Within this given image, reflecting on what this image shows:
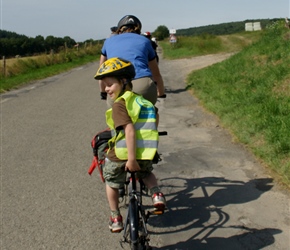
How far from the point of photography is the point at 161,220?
406 cm

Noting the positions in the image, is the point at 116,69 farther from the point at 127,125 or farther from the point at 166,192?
the point at 166,192

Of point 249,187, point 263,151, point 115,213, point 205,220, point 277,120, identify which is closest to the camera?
Answer: point 115,213

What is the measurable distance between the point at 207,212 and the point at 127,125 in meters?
1.62

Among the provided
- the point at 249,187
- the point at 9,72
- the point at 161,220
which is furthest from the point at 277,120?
the point at 9,72

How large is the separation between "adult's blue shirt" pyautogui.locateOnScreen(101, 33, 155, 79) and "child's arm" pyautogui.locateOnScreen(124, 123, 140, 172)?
1.05m

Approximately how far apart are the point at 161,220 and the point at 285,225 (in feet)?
3.78

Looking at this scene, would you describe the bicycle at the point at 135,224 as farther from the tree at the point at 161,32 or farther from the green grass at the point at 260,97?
the tree at the point at 161,32

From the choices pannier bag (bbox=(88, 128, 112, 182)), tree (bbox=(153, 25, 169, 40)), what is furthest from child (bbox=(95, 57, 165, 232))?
tree (bbox=(153, 25, 169, 40))

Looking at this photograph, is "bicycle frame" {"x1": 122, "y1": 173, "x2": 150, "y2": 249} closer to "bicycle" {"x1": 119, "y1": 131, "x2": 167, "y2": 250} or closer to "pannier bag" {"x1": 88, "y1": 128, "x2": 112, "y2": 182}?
"bicycle" {"x1": 119, "y1": 131, "x2": 167, "y2": 250}

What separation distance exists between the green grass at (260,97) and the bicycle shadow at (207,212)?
1.88 ft

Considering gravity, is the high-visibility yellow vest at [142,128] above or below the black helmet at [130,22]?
below

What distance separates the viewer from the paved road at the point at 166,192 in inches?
147

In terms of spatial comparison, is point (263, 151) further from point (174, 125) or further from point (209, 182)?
point (174, 125)

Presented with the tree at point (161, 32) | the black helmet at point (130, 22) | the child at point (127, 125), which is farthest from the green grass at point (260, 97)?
the tree at point (161, 32)
